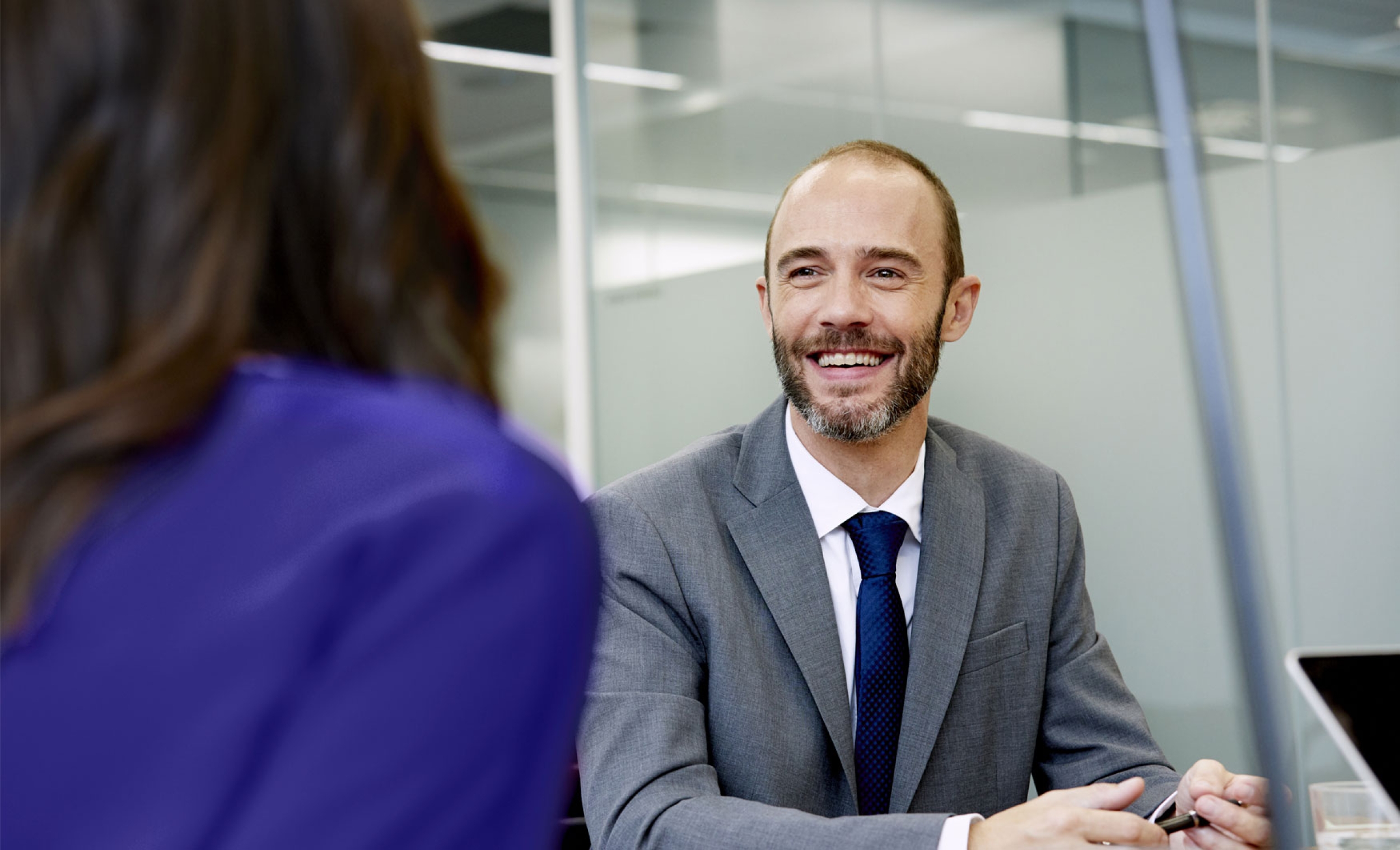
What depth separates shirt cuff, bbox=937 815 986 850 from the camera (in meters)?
1.37

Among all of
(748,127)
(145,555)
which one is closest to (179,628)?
(145,555)

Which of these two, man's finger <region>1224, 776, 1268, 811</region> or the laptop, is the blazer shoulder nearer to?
man's finger <region>1224, 776, 1268, 811</region>

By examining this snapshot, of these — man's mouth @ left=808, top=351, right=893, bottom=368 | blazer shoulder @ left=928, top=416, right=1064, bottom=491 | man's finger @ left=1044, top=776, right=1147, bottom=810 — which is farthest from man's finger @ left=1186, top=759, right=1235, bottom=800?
man's mouth @ left=808, top=351, right=893, bottom=368

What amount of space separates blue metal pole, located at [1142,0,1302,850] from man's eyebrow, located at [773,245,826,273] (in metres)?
1.29

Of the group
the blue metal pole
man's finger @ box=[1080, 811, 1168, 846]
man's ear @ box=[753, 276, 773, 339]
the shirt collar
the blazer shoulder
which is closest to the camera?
the blue metal pole

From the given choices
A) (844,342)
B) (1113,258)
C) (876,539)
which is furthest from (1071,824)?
(1113,258)

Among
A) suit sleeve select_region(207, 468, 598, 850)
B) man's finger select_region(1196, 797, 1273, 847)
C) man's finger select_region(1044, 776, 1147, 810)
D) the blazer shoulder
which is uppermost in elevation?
suit sleeve select_region(207, 468, 598, 850)

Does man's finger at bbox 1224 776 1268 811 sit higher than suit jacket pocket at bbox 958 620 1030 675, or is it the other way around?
suit jacket pocket at bbox 958 620 1030 675

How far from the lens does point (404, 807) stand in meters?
0.49

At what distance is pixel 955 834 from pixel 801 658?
15.0 inches

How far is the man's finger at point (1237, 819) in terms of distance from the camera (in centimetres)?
142

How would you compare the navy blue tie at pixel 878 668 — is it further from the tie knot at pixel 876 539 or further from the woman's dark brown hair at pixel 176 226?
the woman's dark brown hair at pixel 176 226

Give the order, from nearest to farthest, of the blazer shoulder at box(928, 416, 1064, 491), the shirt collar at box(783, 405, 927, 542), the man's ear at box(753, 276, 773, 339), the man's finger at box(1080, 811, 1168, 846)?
the man's finger at box(1080, 811, 1168, 846), the shirt collar at box(783, 405, 927, 542), the blazer shoulder at box(928, 416, 1064, 491), the man's ear at box(753, 276, 773, 339)

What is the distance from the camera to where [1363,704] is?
3.38 feet
